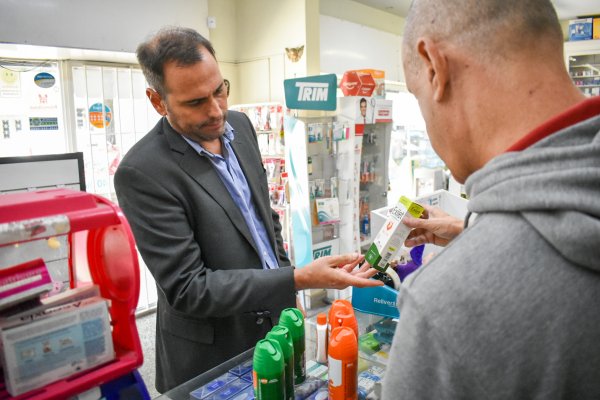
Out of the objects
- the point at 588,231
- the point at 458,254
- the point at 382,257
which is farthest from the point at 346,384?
the point at 588,231

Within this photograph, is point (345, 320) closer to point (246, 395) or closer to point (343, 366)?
point (343, 366)

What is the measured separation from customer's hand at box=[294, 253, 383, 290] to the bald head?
991mm

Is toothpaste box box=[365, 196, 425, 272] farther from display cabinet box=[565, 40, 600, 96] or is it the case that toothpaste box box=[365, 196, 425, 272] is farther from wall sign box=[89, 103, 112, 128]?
display cabinet box=[565, 40, 600, 96]

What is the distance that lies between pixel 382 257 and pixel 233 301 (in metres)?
0.57

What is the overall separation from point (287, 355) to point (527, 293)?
2.60ft

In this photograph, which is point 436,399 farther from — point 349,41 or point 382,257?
point 349,41

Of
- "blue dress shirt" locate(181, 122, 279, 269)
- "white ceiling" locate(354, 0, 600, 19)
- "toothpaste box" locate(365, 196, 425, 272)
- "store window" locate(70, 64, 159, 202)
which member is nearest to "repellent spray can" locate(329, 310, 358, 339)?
"toothpaste box" locate(365, 196, 425, 272)

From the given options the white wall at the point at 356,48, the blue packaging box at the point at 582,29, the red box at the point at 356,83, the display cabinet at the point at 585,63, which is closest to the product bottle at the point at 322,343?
the red box at the point at 356,83

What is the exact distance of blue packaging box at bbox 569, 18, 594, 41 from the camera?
7.91 m

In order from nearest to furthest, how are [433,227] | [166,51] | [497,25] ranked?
[497,25] → [433,227] → [166,51]

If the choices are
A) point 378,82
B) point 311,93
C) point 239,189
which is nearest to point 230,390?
point 239,189

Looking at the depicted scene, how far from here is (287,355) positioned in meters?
1.28

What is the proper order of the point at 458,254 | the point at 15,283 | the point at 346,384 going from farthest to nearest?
the point at 346,384 → the point at 15,283 → the point at 458,254

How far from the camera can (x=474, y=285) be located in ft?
2.19
